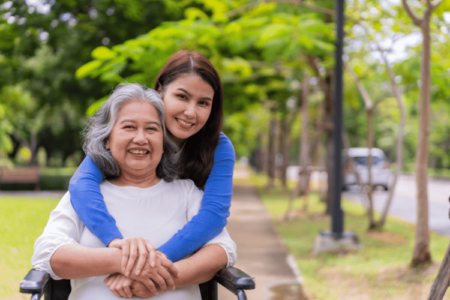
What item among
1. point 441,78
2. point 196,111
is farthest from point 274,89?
point 196,111

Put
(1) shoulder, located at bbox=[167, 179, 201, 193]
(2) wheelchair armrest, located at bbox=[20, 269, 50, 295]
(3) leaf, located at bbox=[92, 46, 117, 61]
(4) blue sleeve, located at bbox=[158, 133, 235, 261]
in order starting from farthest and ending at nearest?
(3) leaf, located at bbox=[92, 46, 117, 61] < (1) shoulder, located at bbox=[167, 179, 201, 193] < (4) blue sleeve, located at bbox=[158, 133, 235, 261] < (2) wheelchair armrest, located at bbox=[20, 269, 50, 295]

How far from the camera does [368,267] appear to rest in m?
5.44

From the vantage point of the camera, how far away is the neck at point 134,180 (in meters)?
2.17

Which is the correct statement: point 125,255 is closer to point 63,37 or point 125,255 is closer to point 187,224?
point 187,224

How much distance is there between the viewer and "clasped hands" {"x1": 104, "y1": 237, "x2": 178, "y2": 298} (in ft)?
5.90

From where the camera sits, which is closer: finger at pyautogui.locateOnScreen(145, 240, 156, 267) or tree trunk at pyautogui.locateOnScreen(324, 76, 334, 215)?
finger at pyautogui.locateOnScreen(145, 240, 156, 267)

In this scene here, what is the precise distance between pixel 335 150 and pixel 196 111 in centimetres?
461

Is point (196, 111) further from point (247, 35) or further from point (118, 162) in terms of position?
point (247, 35)

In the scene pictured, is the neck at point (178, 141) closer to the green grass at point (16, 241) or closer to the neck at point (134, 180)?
the neck at point (134, 180)

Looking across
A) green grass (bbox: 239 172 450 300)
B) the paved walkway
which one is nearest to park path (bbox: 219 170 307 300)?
the paved walkway

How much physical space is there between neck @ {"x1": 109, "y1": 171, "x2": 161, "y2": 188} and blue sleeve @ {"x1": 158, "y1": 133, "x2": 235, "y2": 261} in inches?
11.2

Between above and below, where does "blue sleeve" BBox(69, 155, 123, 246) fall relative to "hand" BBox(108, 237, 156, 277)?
above

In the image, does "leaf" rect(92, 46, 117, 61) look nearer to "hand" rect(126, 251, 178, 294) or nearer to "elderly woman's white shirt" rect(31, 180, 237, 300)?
"elderly woman's white shirt" rect(31, 180, 237, 300)

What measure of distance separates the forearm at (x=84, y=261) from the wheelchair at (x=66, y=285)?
0.30 feet
